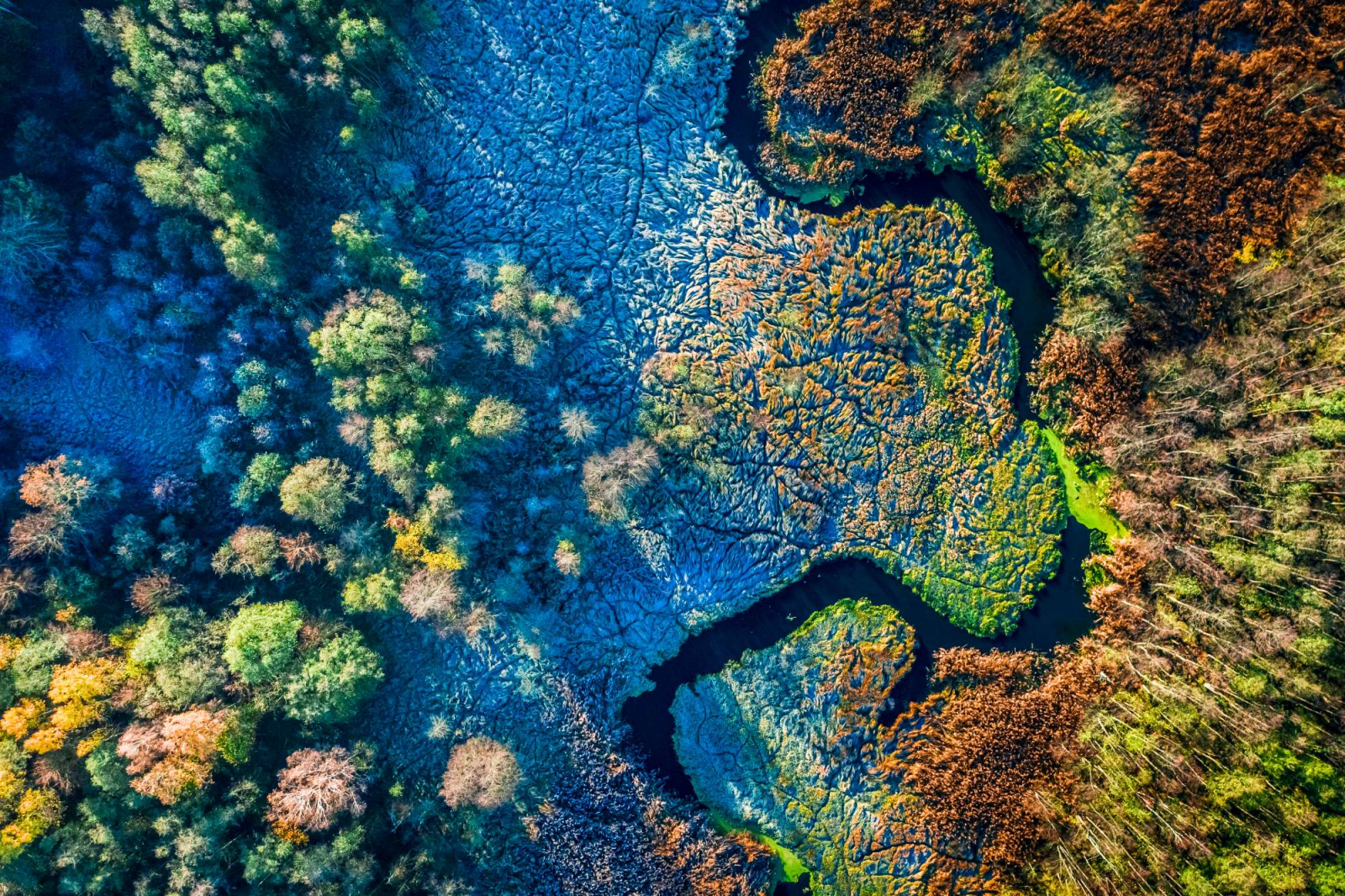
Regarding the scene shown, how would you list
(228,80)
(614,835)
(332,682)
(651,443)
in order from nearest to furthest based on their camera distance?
(228,80) < (332,682) < (651,443) < (614,835)

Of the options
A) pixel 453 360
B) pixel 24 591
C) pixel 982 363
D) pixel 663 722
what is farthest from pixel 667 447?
pixel 24 591

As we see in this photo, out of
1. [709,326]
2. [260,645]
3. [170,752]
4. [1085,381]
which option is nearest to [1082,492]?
[1085,381]

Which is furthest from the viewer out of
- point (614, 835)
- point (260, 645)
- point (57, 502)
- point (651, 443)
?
point (614, 835)

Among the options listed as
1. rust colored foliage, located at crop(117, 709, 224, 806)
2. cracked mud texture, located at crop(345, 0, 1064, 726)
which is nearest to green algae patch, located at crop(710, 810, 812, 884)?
cracked mud texture, located at crop(345, 0, 1064, 726)

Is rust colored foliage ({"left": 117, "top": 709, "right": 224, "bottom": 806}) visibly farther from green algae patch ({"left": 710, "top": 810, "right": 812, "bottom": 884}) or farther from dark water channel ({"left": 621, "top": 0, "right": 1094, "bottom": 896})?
green algae patch ({"left": 710, "top": 810, "right": 812, "bottom": 884})

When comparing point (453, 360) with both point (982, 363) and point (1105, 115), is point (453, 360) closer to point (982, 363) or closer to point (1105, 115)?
point (982, 363)

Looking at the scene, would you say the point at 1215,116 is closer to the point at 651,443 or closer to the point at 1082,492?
the point at 1082,492

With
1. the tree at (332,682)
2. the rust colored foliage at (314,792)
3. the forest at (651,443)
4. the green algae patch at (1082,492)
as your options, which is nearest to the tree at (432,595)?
the forest at (651,443)
